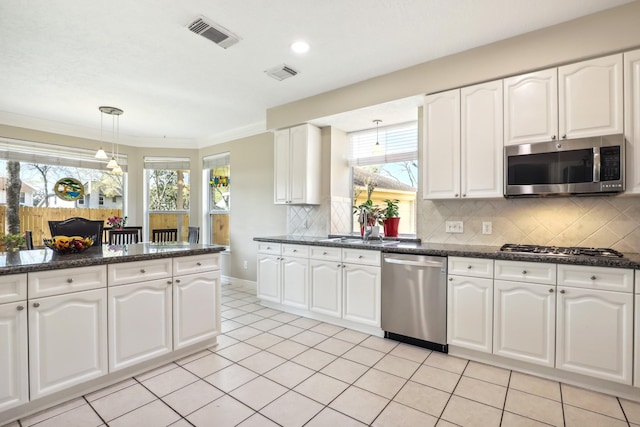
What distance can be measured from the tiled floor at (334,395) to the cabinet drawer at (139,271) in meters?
0.73

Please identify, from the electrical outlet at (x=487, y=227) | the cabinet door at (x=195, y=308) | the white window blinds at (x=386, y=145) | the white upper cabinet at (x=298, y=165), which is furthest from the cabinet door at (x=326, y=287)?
the white window blinds at (x=386, y=145)

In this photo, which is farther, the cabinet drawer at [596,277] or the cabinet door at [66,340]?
the cabinet drawer at [596,277]

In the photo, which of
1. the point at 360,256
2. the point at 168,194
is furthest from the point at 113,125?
the point at 360,256

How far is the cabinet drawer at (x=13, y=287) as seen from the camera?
173 cm

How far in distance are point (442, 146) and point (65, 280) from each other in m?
3.11

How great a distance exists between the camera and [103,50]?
275 cm

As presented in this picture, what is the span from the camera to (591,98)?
2.31 m

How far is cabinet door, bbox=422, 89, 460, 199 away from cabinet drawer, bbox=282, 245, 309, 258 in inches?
56.1

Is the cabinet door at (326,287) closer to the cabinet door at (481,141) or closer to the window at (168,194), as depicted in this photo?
the cabinet door at (481,141)

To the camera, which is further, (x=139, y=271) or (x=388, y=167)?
(x=388, y=167)

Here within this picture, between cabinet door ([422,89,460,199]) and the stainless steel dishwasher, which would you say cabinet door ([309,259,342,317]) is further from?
cabinet door ([422,89,460,199])

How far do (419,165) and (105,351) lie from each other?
3215mm

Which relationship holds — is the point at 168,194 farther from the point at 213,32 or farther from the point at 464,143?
the point at 464,143

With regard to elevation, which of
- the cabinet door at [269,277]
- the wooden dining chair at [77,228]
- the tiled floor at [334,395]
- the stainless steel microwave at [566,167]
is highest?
the stainless steel microwave at [566,167]
